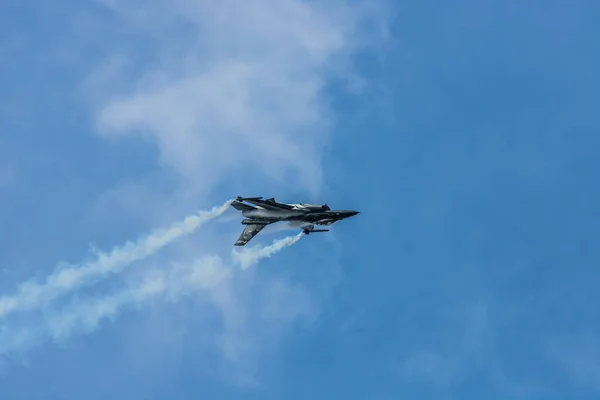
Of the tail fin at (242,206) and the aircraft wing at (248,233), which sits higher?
the tail fin at (242,206)

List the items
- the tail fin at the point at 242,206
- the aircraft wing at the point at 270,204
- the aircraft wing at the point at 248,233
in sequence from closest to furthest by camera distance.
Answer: the aircraft wing at the point at 270,204, the tail fin at the point at 242,206, the aircraft wing at the point at 248,233

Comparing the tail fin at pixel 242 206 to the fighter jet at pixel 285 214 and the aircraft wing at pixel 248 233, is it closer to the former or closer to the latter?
the fighter jet at pixel 285 214

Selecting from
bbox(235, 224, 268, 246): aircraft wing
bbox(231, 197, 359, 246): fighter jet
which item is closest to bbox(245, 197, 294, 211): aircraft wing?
bbox(231, 197, 359, 246): fighter jet

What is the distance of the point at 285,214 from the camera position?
612ft

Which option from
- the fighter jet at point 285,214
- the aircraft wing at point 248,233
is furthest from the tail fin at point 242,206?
the aircraft wing at point 248,233

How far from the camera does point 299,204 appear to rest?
186 meters

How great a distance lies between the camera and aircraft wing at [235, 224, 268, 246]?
188 meters

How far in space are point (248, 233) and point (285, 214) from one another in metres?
7.87

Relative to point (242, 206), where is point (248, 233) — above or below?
below

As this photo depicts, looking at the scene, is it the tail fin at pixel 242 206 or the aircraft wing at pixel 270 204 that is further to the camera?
the tail fin at pixel 242 206

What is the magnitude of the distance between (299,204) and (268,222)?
22.3 feet

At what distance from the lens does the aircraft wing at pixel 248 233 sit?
18750 cm

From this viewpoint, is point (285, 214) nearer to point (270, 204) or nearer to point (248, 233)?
point (270, 204)

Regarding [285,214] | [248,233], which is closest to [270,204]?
[285,214]
